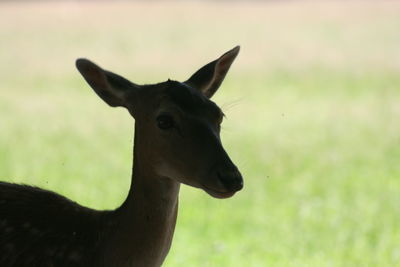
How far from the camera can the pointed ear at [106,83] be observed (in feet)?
11.2

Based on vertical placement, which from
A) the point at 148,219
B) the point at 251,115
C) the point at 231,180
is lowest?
the point at 251,115

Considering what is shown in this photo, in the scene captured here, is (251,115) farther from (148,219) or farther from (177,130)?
(177,130)

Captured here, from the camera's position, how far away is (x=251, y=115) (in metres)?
10.2

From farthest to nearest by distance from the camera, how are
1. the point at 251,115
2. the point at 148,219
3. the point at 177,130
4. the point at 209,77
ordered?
1. the point at 251,115
2. the point at 209,77
3. the point at 148,219
4. the point at 177,130

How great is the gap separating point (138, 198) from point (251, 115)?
692cm

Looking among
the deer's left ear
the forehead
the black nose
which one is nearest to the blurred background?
the deer's left ear

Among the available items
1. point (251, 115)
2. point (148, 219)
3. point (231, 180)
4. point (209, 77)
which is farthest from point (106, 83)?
point (251, 115)

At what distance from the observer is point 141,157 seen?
335 cm

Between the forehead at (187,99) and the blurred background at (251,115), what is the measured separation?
2.21 ft

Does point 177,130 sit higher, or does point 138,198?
point 177,130

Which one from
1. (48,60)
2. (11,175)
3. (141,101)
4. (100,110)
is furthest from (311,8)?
(141,101)

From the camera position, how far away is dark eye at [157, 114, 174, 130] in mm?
3209

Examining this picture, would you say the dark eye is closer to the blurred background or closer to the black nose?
the black nose

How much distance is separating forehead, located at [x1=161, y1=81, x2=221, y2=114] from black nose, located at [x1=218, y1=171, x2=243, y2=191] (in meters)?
0.34
